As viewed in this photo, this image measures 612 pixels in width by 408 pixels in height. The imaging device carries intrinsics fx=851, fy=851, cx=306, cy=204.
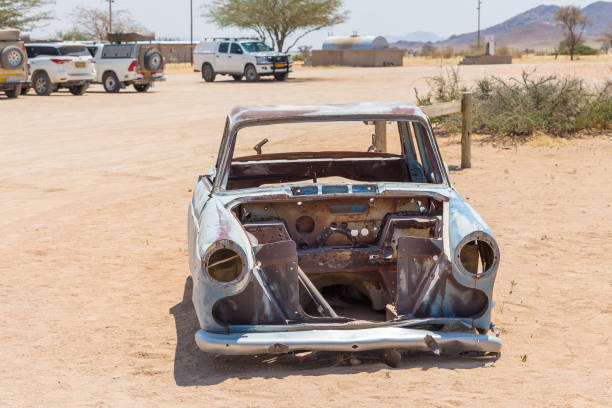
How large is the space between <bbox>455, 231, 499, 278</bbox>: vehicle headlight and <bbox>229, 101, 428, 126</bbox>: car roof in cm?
105

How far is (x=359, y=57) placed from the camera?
5550 cm

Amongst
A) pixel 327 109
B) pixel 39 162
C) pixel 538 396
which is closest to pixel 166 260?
pixel 327 109

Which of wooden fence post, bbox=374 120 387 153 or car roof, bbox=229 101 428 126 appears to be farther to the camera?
wooden fence post, bbox=374 120 387 153

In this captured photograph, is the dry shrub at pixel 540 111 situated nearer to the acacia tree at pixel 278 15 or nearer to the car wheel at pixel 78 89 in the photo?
the car wheel at pixel 78 89

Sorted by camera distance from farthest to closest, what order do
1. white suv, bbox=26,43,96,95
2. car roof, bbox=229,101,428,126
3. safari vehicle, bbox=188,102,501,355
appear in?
white suv, bbox=26,43,96,95, car roof, bbox=229,101,428,126, safari vehicle, bbox=188,102,501,355

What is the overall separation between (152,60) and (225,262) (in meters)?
24.3

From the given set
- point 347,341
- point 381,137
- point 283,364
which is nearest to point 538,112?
point 381,137

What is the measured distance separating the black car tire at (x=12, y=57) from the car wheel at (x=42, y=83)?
4.44ft

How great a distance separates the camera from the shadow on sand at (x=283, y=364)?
175 inches

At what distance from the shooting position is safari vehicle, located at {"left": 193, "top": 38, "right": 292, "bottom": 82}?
1367 inches

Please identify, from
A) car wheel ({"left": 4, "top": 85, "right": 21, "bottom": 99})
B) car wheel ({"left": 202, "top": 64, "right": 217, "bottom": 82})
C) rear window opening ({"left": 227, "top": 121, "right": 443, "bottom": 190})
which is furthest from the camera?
car wheel ({"left": 202, "top": 64, "right": 217, "bottom": 82})

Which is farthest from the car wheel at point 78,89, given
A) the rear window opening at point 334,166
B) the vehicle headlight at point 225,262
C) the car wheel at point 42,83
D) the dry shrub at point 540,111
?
the vehicle headlight at point 225,262

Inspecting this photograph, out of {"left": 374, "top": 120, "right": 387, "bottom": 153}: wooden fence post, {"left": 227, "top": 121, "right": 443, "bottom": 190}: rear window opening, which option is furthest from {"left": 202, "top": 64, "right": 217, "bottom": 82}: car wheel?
{"left": 227, "top": 121, "right": 443, "bottom": 190}: rear window opening

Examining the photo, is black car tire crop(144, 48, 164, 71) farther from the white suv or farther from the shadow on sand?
the shadow on sand
